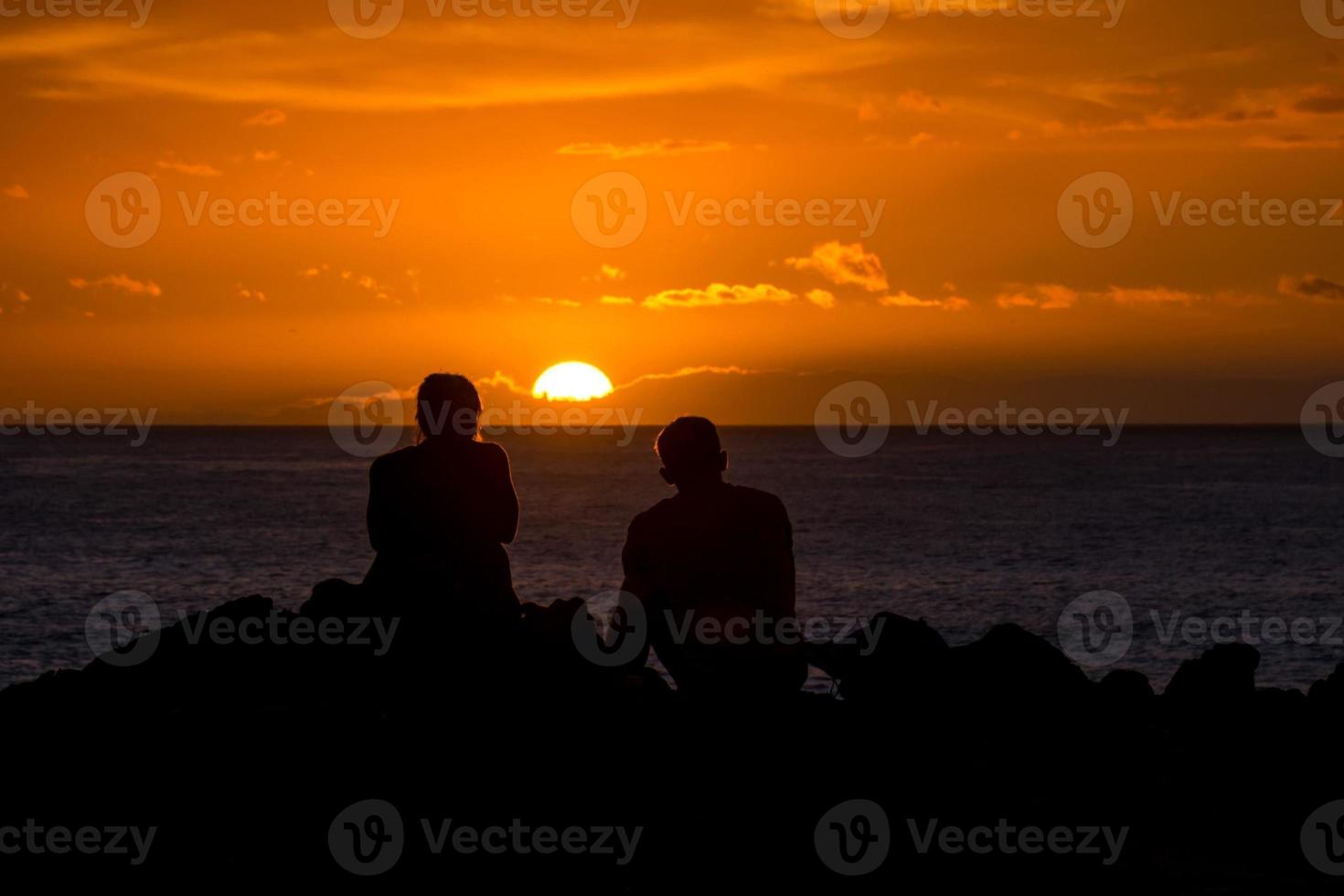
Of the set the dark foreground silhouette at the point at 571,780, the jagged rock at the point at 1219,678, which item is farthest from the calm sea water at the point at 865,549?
the dark foreground silhouette at the point at 571,780

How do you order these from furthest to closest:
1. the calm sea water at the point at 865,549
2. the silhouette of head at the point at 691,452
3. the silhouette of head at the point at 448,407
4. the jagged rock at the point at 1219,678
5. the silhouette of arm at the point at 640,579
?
the calm sea water at the point at 865,549, the jagged rock at the point at 1219,678, the silhouette of head at the point at 448,407, the silhouette of arm at the point at 640,579, the silhouette of head at the point at 691,452

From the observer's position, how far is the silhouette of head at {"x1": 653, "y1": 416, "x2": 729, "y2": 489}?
334 inches

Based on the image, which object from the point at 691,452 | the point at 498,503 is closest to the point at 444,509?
the point at 498,503

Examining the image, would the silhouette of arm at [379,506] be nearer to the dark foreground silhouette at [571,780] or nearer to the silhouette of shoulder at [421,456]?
the silhouette of shoulder at [421,456]

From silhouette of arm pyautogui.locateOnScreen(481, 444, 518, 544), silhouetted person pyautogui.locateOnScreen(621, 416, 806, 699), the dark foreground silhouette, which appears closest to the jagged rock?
the dark foreground silhouette

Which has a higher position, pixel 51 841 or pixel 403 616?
pixel 403 616

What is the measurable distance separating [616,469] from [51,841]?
163 metres

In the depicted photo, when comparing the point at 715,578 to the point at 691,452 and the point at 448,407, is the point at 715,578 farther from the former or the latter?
the point at 448,407

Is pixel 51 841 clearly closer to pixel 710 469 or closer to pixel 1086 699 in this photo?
pixel 710 469

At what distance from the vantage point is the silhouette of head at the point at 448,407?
9.07 meters

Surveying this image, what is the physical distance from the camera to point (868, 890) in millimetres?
7805

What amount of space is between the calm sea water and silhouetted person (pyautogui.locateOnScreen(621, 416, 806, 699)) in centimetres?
1833

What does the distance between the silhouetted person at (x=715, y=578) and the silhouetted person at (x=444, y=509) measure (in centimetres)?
111

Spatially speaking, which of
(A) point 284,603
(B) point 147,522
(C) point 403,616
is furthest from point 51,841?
(B) point 147,522
